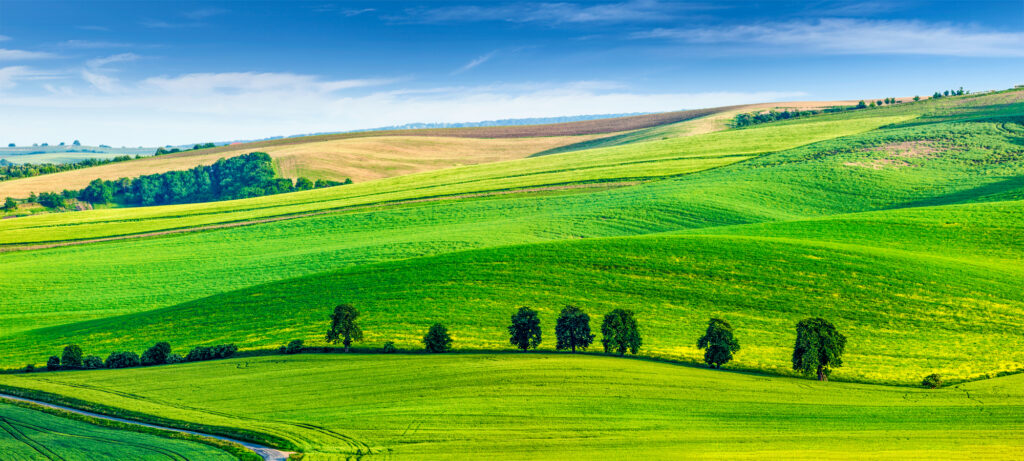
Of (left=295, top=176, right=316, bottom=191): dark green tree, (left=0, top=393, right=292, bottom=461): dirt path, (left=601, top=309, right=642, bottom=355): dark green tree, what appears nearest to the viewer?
(left=0, top=393, right=292, bottom=461): dirt path

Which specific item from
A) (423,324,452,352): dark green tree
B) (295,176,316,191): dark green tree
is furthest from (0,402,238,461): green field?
(295,176,316,191): dark green tree

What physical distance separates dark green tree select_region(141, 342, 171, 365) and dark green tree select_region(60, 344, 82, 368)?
443cm

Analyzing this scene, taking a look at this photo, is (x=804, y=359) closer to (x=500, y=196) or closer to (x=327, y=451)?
(x=327, y=451)

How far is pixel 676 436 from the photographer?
29016mm

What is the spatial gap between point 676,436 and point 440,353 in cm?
1843

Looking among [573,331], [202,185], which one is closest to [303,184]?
[202,185]

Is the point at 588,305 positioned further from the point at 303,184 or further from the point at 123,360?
the point at 303,184

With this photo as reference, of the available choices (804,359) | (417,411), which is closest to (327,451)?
(417,411)

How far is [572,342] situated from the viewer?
42.5 metres

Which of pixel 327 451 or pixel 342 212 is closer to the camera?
pixel 327 451

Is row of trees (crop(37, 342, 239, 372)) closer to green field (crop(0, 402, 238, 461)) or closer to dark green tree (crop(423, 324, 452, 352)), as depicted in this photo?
green field (crop(0, 402, 238, 461))

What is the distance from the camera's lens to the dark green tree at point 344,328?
4500 cm

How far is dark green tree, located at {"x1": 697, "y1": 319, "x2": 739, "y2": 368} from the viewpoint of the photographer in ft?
126

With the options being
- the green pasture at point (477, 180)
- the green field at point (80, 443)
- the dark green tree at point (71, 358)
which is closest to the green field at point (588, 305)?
the green pasture at point (477, 180)
